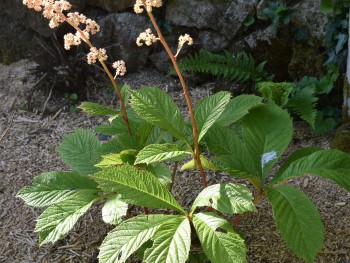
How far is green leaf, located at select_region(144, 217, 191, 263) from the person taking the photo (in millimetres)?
1475

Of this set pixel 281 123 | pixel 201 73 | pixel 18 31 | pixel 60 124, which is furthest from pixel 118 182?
pixel 18 31

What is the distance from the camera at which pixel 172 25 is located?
352 cm

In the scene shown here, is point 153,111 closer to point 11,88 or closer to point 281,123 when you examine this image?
point 281,123

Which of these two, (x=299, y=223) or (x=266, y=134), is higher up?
(x=266, y=134)

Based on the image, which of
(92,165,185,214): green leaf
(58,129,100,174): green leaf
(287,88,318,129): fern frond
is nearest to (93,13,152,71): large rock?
(287,88,318,129): fern frond

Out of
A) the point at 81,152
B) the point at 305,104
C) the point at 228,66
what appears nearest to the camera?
the point at 81,152

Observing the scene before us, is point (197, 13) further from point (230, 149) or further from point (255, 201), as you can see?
point (255, 201)

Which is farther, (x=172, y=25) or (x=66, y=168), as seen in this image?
(x=172, y=25)

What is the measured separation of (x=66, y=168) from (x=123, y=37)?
4.37 feet

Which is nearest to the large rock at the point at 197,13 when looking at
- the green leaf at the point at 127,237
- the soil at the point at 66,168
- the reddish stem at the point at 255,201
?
the soil at the point at 66,168

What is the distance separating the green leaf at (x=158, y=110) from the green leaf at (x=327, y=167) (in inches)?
17.7

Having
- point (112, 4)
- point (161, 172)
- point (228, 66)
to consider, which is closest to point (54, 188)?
point (161, 172)

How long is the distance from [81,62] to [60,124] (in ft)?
1.67

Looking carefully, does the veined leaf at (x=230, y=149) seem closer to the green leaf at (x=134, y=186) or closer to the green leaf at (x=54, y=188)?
the green leaf at (x=134, y=186)
